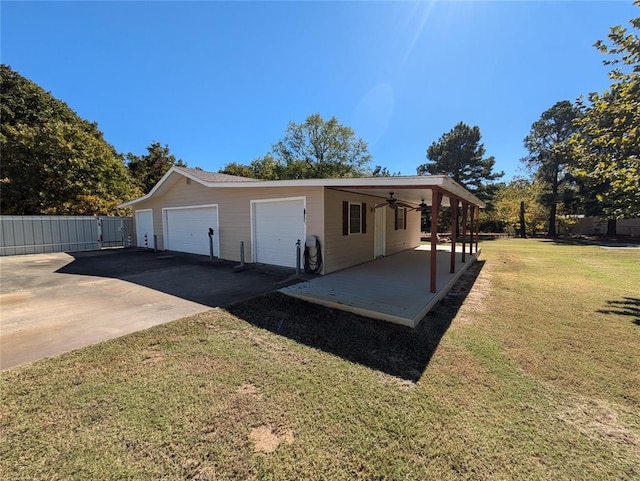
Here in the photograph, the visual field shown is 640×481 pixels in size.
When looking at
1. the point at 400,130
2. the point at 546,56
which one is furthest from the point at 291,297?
the point at 400,130

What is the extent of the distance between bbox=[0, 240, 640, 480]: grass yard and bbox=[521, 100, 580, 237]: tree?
80.1 feet

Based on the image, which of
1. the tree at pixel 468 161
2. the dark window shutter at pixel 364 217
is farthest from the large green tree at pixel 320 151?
the dark window shutter at pixel 364 217

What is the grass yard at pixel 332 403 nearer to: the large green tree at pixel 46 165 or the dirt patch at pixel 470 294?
the dirt patch at pixel 470 294

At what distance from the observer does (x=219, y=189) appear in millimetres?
9820

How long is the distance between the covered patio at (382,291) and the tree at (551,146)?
2161cm

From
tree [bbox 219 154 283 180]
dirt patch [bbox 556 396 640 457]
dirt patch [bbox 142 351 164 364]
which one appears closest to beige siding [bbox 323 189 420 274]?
dirt patch [bbox 142 351 164 364]

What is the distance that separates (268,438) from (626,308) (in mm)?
6931

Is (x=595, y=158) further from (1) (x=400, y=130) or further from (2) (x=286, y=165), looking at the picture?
(2) (x=286, y=165)

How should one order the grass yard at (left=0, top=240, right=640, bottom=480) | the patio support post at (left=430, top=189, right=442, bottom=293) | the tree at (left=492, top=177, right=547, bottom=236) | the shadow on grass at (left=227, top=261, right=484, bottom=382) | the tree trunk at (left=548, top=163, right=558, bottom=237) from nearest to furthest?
the grass yard at (left=0, top=240, right=640, bottom=480) → the shadow on grass at (left=227, top=261, right=484, bottom=382) → the patio support post at (left=430, top=189, right=442, bottom=293) → the tree trunk at (left=548, top=163, right=558, bottom=237) → the tree at (left=492, top=177, right=547, bottom=236)

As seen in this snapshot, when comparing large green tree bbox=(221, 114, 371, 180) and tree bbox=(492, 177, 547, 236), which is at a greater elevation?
large green tree bbox=(221, 114, 371, 180)

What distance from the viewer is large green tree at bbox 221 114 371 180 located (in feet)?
90.4

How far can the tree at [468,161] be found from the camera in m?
23.7

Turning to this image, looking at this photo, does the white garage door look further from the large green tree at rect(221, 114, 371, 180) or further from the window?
the large green tree at rect(221, 114, 371, 180)

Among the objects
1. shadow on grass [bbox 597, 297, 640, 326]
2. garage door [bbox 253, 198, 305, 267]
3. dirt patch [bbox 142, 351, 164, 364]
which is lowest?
shadow on grass [bbox 597, 297, 640, 326]
